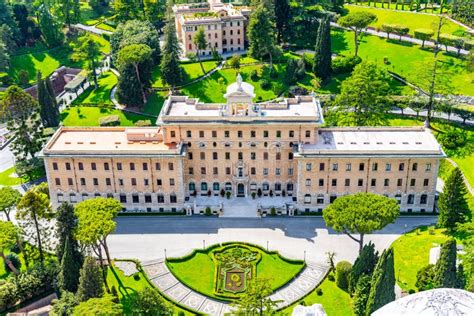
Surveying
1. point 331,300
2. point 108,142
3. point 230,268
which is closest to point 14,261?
point 108,142

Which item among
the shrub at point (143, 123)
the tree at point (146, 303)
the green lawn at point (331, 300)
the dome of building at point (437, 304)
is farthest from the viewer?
the shrub at point (143, 123)

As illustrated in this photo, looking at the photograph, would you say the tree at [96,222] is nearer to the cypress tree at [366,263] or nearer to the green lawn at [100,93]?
the cypress tree at [366,263]

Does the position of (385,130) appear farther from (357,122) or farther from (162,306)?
(162,306)

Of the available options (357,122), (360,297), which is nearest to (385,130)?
(357,122)

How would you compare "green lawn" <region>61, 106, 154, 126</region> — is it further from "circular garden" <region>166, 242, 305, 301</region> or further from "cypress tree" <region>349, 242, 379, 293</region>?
"cypress tree" <region>349, 242, 379, 293</region>

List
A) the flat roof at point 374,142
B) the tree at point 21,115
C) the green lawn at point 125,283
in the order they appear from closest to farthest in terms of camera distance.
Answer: the green lawn at point 125,283 < the flat roof at point 374,142 < the tree at point 21,115

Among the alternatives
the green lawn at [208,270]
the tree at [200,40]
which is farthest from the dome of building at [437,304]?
the tree at [200,40]
